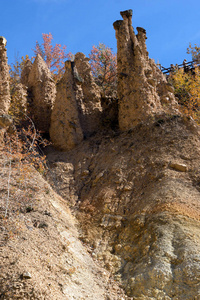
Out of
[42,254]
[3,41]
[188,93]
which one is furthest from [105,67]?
[42,254]

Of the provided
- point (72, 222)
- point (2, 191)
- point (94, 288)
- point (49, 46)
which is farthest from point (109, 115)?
point (49, 46)

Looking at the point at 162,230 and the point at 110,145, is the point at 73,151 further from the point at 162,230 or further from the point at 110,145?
the point at 162,230

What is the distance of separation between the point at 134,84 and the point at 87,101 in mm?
1937

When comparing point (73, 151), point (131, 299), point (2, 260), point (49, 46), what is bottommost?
point (131, 299)

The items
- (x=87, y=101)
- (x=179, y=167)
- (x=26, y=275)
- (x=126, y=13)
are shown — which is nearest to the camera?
(x=26, y=275)

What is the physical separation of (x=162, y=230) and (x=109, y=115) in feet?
20.4

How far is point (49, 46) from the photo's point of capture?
2995 centimetres

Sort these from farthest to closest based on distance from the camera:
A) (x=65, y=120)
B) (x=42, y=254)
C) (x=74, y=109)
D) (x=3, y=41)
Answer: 1. (x=74, y=109)
2. (x=65, y=120)
3. (x=3, y=41)
4. (x=42, y=254)

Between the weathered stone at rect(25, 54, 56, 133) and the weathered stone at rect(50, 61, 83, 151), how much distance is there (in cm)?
69

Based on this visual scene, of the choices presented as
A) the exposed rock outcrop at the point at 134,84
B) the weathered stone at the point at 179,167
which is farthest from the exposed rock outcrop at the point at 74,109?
the weathered stone at the point at 179,167

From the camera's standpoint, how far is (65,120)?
1184 cm

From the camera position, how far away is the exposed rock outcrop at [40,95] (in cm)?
1274

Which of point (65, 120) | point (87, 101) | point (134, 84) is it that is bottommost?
point (65, 120)

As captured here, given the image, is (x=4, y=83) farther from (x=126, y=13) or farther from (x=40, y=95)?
(x=126, y=13)
